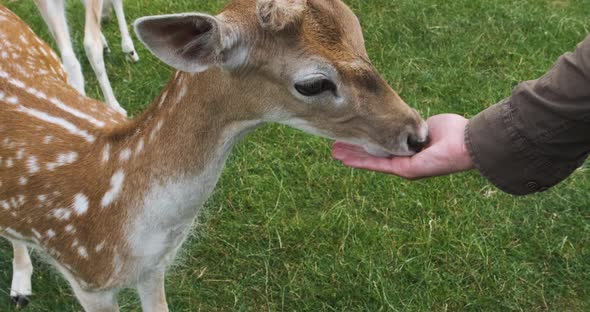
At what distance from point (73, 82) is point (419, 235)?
213 centimetres

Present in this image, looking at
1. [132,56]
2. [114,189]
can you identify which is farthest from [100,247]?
[132,56]

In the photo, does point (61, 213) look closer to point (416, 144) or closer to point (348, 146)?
point (348, 146)

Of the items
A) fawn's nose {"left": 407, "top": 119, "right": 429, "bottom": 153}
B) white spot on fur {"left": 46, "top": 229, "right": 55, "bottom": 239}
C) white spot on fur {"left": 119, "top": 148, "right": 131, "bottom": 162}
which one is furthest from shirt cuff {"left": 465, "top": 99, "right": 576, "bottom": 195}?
white spot on fur {"left": 46, "top": 229, "right": 55, "bottom": 239}

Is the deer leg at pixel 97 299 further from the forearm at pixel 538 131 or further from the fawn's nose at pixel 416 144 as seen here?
the forearm at pixel 538 131

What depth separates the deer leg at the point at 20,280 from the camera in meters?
3.30

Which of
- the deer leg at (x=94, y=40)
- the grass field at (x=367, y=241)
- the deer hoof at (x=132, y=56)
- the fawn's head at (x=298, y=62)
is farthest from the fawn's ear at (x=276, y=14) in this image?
the deer hoof at (x=132, y=56)

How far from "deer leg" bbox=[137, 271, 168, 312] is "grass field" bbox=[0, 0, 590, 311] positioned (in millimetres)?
446

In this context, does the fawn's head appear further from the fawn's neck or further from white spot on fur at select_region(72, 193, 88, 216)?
white spot on fur at select_region(72, 193, 88, 216)

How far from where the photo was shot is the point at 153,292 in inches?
110

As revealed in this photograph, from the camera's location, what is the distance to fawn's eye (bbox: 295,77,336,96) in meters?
2.02

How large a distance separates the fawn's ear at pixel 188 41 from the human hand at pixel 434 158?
1.92ft

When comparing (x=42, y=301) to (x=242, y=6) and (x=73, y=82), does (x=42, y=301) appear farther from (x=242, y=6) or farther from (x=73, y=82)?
(x=242, y=6)

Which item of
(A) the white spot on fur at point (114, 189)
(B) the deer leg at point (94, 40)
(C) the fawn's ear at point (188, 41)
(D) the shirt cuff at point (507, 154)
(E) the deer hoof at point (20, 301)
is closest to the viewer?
(C) the fawn's ear at point (188, 41)

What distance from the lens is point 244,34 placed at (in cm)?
201
